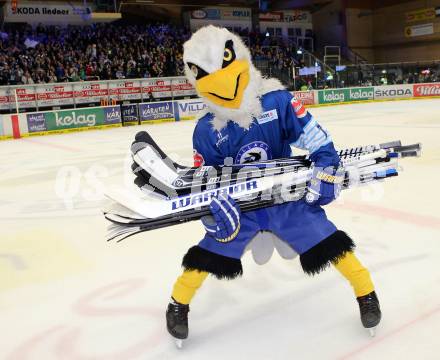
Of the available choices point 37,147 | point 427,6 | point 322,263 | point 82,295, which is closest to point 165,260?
point 82,295

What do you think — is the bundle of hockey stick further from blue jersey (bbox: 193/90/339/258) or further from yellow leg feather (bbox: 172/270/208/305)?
yellow leg feather (bbox: 172/270/208/305)

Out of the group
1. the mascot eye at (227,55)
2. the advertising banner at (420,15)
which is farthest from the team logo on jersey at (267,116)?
the advertising banner at (420,15)

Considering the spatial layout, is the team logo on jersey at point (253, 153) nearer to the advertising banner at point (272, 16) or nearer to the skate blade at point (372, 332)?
the skate blade at point (372, 332)

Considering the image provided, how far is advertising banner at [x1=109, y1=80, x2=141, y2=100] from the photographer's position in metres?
16.5

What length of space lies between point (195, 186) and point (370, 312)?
2.93 ft

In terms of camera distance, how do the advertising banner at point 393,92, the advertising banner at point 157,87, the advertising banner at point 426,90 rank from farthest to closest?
the advertising banner at point 393,92, the advertising banner at point 426,90, the advertising banner at point 157,87

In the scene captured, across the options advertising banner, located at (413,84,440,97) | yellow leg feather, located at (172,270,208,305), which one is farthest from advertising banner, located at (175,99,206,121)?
yellow leg feather, located at (172,270,208,305)

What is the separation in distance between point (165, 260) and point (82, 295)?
62 cm

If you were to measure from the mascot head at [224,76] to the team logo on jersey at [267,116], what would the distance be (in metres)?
0.02

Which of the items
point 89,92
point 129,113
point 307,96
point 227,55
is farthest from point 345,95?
point 227,55

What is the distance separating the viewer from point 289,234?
1.90 m

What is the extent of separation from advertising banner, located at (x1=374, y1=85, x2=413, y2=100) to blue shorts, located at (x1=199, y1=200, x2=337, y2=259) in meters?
18.8

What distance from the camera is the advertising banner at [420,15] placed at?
2650cm

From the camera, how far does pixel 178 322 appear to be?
196cm
